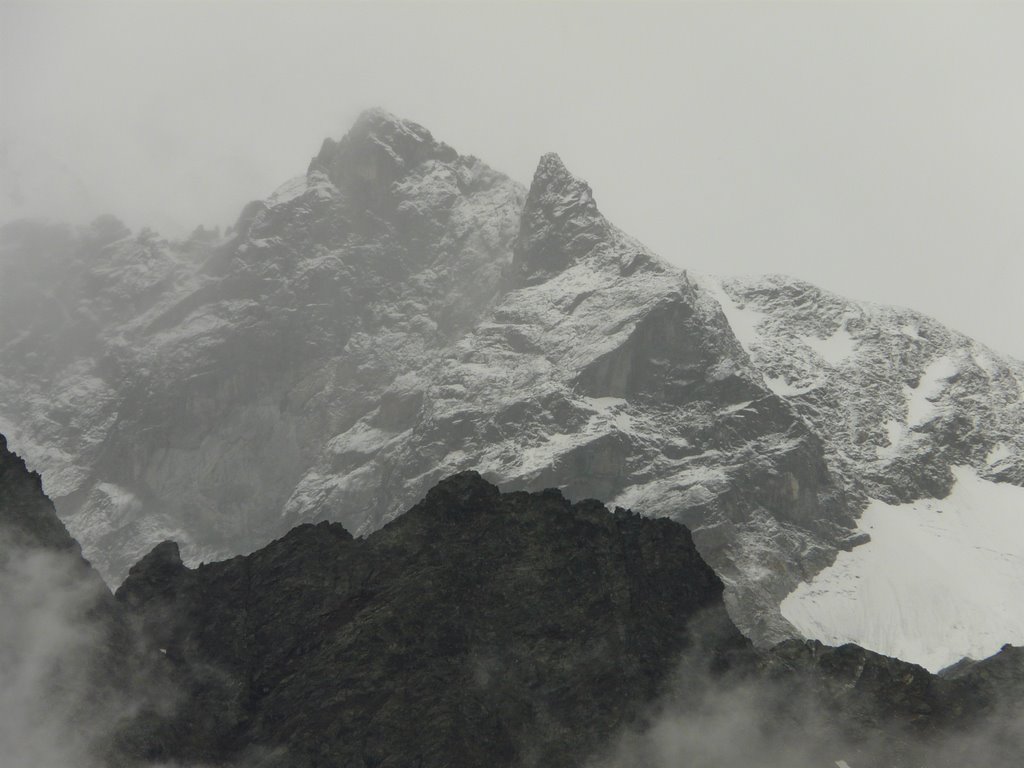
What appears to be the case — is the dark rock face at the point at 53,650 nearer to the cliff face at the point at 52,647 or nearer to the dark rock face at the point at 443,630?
the cliff face at the point at 52,647

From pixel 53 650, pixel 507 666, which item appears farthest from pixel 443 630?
pixel 53 650

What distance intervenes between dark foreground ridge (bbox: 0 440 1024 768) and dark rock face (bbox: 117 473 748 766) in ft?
0.35

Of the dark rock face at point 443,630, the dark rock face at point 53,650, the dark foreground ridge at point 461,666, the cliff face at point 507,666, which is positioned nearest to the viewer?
the dark rock face at point 53,650

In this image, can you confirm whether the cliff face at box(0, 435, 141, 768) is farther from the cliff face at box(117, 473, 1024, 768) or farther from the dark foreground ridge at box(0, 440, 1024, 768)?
the cliff face at box(117, 473, 1024, 768)

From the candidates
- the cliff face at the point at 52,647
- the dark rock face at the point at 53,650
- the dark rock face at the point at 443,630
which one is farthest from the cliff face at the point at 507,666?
the cliff face at the point at 52,647

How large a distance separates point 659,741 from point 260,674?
1943cm

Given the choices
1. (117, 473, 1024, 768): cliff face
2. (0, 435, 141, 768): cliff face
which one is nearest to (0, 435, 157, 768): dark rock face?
(0, 435, 141, 768): cliff face

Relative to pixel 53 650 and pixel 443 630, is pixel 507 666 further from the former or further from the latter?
pixel 53 650

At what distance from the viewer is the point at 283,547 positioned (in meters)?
87.6

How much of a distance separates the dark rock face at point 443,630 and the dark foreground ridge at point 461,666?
0.35ft

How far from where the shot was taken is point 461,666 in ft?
258

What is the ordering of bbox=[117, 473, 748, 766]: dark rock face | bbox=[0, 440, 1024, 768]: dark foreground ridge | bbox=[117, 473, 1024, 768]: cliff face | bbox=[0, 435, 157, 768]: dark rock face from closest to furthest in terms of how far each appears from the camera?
bbox=[0, 435, 157, 768]: dark rock face < bbox=[0, 440, 1024, 768]: dark foreground ridge < bbox=[117, 473, 748, 766]: dark rock face < bbox=[117, 473, 1024, 768]: cliff face

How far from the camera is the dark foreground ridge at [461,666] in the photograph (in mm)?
74438

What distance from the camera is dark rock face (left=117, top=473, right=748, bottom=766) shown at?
7575 cm
